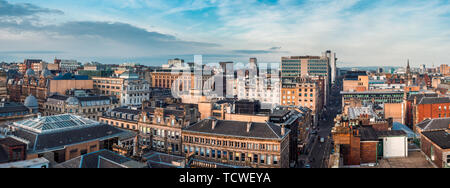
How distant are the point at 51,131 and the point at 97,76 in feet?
392

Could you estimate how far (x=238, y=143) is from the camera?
6519 cm

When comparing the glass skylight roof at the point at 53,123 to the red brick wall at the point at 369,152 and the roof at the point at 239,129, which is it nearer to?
the roof at the point at 239,129

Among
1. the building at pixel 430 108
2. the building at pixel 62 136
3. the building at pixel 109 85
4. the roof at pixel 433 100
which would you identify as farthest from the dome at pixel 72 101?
the roof at pixel 433 100

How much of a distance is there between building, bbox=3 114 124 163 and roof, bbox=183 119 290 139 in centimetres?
1737

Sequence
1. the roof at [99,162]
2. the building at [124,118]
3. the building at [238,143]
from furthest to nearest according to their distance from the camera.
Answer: the building at [124,118], the building at [238,143], the roof at [99,162]

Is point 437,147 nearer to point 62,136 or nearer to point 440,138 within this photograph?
point 440,138

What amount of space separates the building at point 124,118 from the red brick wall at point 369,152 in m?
55.4

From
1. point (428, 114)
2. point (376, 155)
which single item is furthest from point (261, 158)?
point (428, 114)

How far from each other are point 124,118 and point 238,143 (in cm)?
3856

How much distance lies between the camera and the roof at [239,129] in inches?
2527

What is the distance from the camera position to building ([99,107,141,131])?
8525 cm

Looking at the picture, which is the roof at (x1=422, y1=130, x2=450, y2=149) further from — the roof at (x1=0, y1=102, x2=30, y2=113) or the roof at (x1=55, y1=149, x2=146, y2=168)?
the roof at (x1=0, y1=102, x2=30, y2=113)

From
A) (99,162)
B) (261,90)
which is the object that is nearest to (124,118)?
(99,162)

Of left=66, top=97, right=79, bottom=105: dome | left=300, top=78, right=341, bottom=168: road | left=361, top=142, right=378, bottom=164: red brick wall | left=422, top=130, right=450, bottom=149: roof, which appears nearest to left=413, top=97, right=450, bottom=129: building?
left=300, top=78, right=341, bottom=168: road
